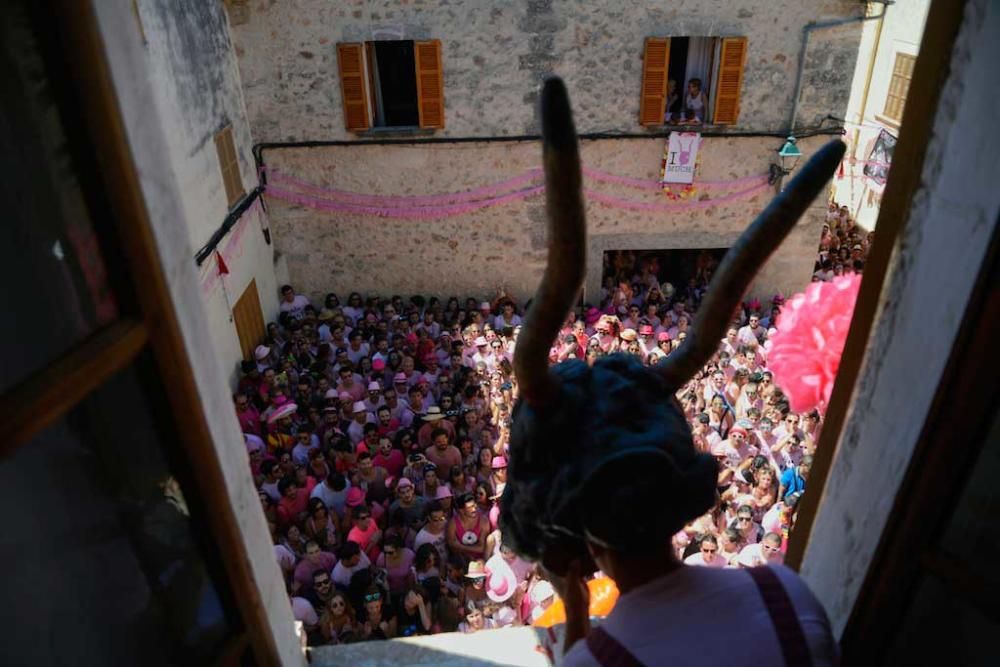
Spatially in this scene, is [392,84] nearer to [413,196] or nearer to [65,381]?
[413,196]

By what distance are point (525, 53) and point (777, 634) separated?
373 inches

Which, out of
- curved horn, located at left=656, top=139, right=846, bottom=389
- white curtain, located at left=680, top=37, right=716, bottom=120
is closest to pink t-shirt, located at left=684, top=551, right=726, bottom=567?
curved horn, located at left=656, top=139, right=846, bottom=389

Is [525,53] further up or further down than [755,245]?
further down

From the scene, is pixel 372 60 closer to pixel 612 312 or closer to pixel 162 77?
pixel 162 77

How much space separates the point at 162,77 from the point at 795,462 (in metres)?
7.38

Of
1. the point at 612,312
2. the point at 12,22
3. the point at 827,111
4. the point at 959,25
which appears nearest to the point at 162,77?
the point at 612,312

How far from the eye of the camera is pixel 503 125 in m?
10.3

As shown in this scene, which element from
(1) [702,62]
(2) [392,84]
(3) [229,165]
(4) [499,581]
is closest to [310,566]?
(4) [499,581]

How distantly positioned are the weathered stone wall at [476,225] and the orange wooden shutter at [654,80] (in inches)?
16.2

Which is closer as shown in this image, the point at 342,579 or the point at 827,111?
the point at 342,579

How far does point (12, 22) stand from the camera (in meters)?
1.13

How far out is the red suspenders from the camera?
4.53 feet

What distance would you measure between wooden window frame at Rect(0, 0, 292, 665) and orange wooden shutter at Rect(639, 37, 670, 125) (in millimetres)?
9458

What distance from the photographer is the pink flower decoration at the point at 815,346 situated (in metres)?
3.13
